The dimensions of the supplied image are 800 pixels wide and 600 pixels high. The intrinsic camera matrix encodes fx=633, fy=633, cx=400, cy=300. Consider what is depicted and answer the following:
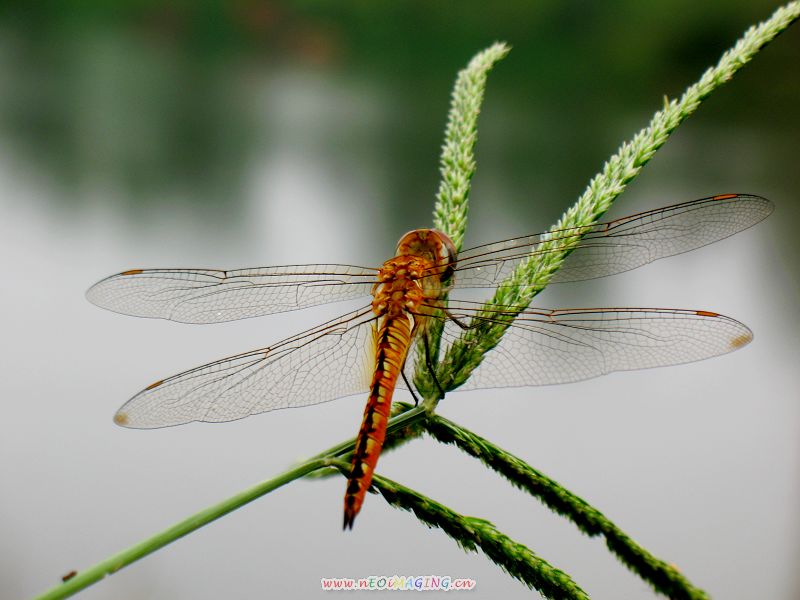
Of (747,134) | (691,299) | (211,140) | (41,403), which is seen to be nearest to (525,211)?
(691,299)

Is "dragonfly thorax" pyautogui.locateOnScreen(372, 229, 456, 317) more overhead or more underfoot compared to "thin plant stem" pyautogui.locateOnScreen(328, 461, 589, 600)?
more overhead

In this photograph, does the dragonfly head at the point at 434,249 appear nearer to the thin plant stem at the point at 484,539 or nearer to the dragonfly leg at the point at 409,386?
the dragonfly leg at the point at 409,386

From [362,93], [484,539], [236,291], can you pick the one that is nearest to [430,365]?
[484,539]

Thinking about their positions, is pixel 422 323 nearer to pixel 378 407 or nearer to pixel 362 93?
pixel 378 407

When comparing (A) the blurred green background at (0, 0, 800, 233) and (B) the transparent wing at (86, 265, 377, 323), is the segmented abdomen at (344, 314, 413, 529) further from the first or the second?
(A) the blurred green background at (0, 0, 800, 233)

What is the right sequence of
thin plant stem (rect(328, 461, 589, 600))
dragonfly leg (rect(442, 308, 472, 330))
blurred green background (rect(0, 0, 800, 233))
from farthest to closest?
1. blurred green background (rect(0, 0, 800, 233))
2. dragonfly leg (rect(442, 308, 472, 330))
3. thin plant stem (rect(328, 461, 589, 600))

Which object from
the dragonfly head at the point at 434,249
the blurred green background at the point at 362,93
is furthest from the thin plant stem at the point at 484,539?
the blurred green background at the point at 362,93

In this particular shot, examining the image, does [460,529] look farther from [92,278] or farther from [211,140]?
[211,140]

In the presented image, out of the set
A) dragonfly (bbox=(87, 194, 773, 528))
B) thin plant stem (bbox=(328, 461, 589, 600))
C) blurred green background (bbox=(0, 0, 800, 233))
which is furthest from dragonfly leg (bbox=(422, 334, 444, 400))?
blurred green background (bbox=(0, 0, 800, 233))
